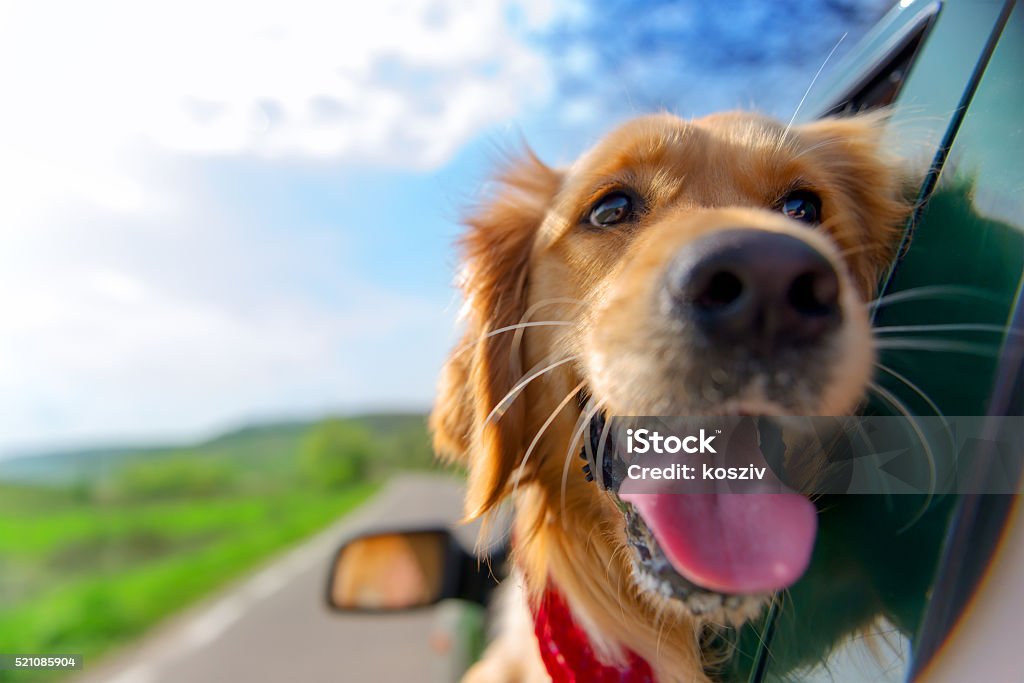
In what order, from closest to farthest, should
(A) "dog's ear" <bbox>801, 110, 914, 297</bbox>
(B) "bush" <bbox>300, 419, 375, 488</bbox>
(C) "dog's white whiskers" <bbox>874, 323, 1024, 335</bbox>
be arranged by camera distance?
(C) "dog's white whiskers" <bbox>874, 323, 1024, 335</bbox>, (A) "dog's ear" <bbox>801, 110, 914, 297</bbox>, (B) "bush" <bbox>300, 419, 375, 488</bbox>

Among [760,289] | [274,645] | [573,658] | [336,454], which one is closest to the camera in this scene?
[760,289]

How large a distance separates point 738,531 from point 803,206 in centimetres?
112

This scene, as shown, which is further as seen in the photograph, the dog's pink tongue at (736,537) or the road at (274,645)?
the road at (274,645)

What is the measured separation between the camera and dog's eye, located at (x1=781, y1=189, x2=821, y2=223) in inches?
81.0

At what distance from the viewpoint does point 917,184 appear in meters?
1.51

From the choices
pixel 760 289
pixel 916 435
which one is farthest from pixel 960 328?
pixel 760 289

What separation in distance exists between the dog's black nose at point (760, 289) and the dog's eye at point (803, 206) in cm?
86

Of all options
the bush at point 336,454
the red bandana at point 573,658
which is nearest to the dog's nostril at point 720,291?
the red bandana at point 573,658

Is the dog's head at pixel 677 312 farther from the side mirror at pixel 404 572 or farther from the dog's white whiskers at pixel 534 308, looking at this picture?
the side mirror at pixel 404 572

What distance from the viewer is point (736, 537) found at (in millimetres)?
1443

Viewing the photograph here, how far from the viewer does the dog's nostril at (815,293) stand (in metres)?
1.21

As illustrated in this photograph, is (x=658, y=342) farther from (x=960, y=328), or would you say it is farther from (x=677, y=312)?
(x=960, y=328)

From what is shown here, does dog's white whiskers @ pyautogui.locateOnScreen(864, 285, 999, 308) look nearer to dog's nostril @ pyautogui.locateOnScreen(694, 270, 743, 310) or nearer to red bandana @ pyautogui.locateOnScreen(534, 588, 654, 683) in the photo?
dog's nostril @ pyautogui.locateOnScreen(694, 270, 743, 310)

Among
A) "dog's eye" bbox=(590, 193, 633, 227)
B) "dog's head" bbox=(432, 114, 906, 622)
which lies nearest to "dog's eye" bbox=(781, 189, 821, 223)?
"dog's head" bbox=(432, 114, 906, 622)
